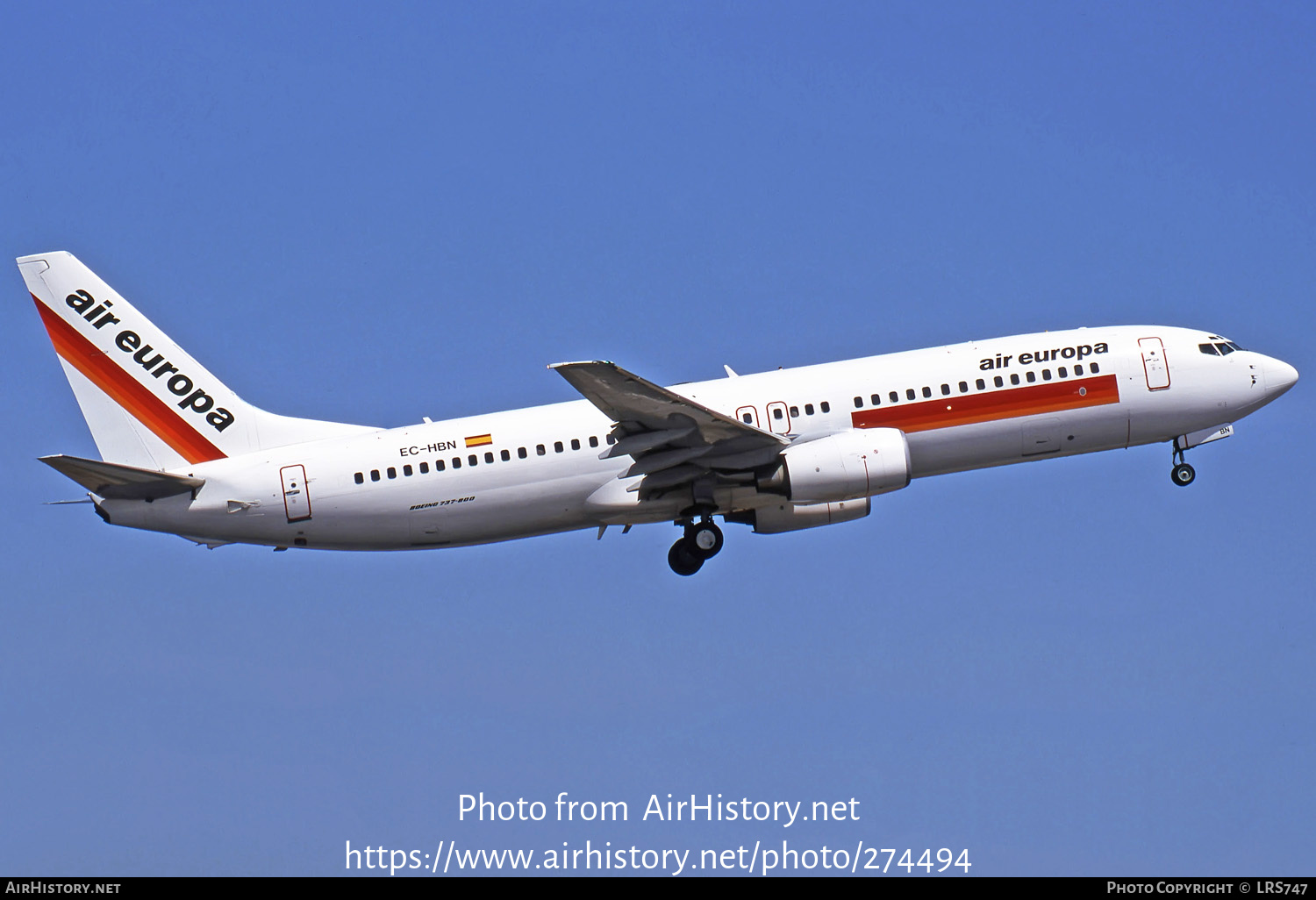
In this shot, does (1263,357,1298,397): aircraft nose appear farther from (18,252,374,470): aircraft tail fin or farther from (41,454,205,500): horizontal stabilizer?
(41,454,205,500): horizontal stabilizer

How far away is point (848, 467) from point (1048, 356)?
7.45m

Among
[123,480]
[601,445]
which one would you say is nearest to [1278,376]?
[601,445]

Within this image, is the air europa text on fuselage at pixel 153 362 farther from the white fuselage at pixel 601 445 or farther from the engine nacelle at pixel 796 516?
the engine nacelle at pixel 796 516

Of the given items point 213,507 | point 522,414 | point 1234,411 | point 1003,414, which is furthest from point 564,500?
point 1234,411

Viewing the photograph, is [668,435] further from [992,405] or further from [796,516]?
[992,405]

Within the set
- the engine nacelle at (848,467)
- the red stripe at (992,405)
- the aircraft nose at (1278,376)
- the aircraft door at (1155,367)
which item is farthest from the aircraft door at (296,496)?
the aircraft nose at (1278,376)

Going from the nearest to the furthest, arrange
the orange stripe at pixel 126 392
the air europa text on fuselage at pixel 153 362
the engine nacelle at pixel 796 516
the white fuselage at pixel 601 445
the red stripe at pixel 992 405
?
the white fuselage at pixel 601 445, the red stripe at pixel 992 405, the orange stripe at pixel 126 392, the air europa text on fuselage at pixel 153 362, the engine nacelle at pixel 796 516

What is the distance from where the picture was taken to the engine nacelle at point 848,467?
44.8 metres

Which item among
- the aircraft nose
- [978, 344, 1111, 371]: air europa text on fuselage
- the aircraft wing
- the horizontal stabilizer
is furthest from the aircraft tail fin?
the aircraft nose

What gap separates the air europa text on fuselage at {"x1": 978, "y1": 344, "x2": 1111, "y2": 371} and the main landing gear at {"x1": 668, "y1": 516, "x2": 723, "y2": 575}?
901 cm

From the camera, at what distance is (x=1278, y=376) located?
162 feet

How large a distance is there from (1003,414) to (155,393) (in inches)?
966

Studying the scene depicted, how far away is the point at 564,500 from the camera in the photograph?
46500 mm

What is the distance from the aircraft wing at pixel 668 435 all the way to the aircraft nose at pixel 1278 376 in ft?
49.1
